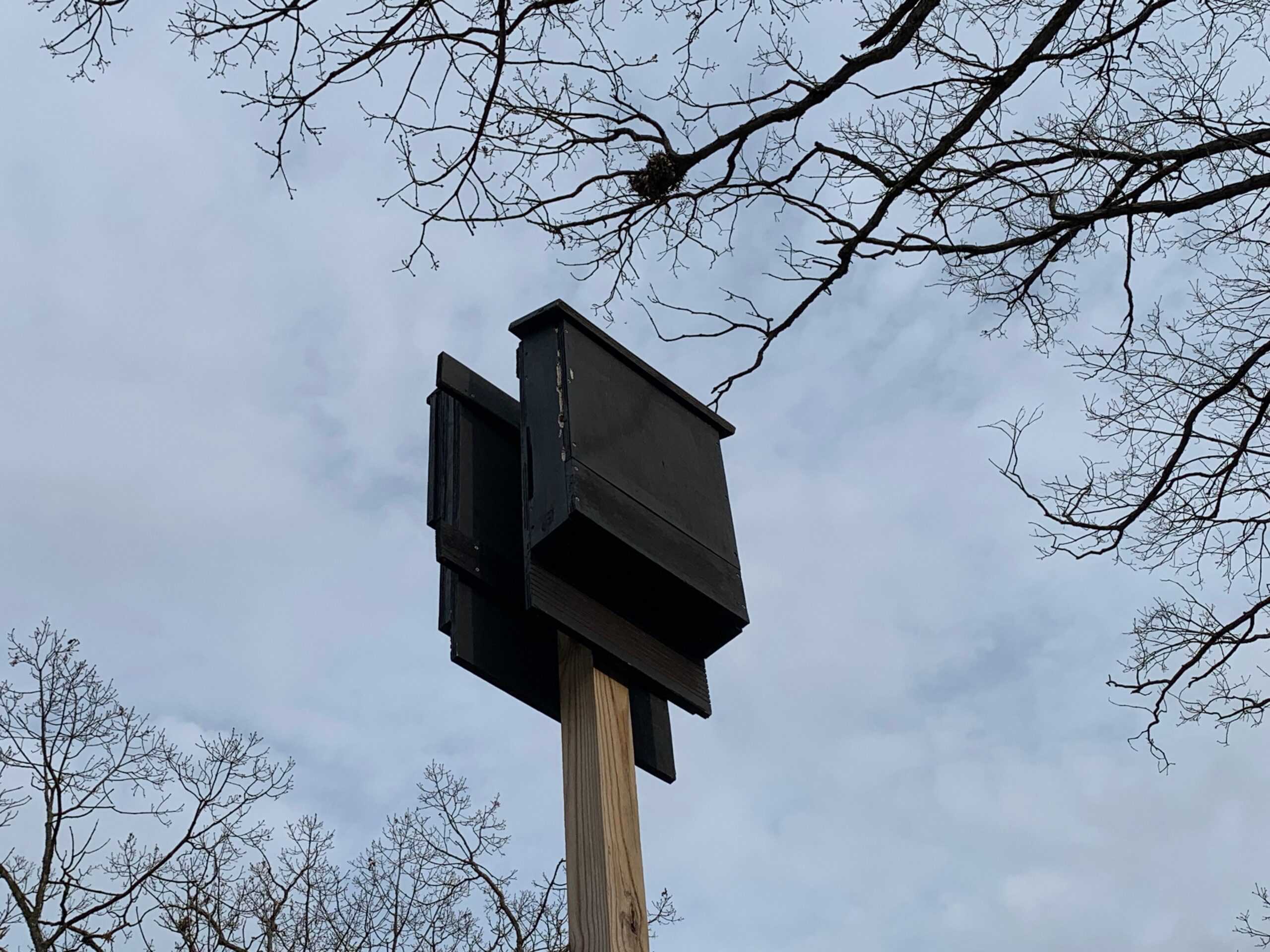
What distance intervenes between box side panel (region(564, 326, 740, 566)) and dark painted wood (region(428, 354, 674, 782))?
224mm

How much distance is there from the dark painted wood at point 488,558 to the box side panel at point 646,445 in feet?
0.74

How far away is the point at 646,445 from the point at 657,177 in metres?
1.44

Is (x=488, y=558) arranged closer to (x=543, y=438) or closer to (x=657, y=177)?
(x=543, y=438)

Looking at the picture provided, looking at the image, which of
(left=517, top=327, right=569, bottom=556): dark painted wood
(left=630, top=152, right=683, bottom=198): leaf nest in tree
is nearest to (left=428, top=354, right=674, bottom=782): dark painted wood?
(left=517, top=327, right=569, bottom=556): dark painted wood

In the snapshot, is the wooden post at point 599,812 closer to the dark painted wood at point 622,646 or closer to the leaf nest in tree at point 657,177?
the dark painted wood at point 622,646

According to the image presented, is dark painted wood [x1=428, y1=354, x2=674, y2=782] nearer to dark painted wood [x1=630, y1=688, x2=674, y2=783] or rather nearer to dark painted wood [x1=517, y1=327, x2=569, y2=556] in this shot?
dark painted wood [x1=630, y1=688, x2=674, y2=783]

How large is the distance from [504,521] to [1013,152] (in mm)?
2188

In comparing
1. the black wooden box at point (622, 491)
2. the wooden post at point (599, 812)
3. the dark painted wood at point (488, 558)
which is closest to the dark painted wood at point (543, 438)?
the black wooden box at point (622, 491)

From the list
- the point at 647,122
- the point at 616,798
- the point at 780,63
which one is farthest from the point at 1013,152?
the point at 616,798

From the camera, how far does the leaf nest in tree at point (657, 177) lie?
381cm

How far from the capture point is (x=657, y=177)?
383 cm

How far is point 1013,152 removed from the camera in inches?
156

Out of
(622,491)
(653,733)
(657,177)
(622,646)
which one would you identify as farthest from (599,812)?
(657,177)

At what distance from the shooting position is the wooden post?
2.09m
